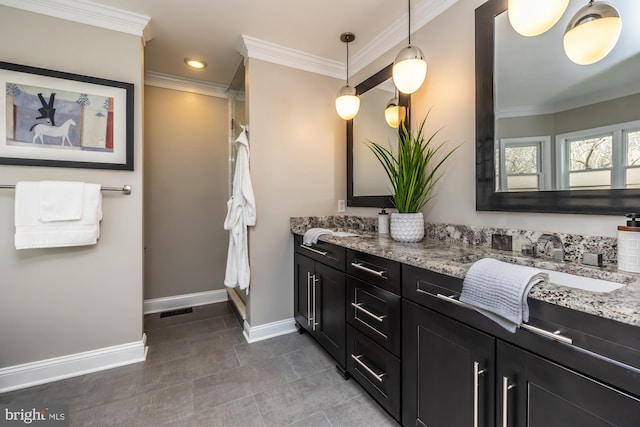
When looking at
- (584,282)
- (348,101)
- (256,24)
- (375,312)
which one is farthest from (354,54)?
Answer: (584,282)

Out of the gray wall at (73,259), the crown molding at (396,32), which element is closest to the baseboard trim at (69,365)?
the gray wall at (73,259)

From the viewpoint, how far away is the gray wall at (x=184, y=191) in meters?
2.80

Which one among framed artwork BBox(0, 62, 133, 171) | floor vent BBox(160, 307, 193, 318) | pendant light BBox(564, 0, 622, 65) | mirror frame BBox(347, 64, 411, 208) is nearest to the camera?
pendant light BBox(564, 0, 622, 65)

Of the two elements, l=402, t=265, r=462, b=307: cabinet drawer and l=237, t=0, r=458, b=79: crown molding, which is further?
l=237, t=0, r=458, b=79: crown molding

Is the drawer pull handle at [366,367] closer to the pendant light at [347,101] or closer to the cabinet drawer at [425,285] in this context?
the cabinet drawer at [425,285]

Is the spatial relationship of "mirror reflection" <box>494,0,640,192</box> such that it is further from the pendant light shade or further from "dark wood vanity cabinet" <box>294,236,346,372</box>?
"dark wood vanity cabinet" <box>294,236,346,372</box>

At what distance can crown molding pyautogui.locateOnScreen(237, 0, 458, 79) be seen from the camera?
5.74 ft

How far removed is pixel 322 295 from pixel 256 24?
2052 mm

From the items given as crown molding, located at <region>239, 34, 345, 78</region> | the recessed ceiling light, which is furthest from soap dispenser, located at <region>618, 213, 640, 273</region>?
the recessed ceiling light

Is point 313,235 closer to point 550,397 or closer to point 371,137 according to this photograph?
point 371,137

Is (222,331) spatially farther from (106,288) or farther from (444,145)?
(444,145)

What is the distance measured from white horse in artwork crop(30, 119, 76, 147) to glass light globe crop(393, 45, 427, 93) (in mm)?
2127

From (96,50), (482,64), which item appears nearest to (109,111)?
(96,50)

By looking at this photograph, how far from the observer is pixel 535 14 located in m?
1.01
